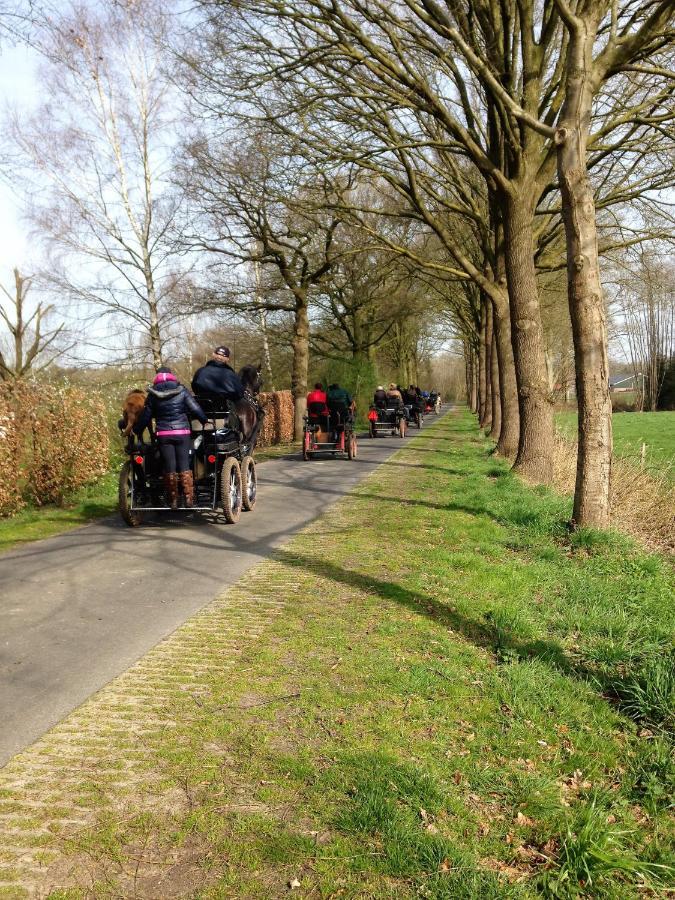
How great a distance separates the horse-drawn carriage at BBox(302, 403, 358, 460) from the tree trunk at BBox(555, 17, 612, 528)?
873 cm

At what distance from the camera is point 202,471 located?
25.8 ft

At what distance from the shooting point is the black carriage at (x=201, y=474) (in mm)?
7543

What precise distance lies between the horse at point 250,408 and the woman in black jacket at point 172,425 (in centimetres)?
128

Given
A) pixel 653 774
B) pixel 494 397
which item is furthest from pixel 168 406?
pixel 494 397

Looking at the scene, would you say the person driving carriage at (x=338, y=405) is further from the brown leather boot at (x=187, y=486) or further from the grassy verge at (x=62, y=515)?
the brown leather boot at (x=187, y=486)

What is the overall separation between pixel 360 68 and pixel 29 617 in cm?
A: 977

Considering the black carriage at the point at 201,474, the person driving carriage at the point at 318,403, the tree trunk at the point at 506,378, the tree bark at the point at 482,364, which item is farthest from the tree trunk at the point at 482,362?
the black carriage at the point at 201,474

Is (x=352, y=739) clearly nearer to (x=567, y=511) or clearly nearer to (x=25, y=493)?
(x=567, y=511)

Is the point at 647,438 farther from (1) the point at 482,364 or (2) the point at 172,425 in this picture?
(2) the point at 172,425

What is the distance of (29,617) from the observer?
15.3 ft

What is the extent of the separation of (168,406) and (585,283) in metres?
4.66

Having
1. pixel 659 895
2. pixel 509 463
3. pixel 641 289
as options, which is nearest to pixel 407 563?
pixel 659 895

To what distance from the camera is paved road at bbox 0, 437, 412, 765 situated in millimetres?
3564

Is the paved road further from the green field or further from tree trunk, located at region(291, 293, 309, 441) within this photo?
tree trunk, located at region(291, 293, 309, 441)
